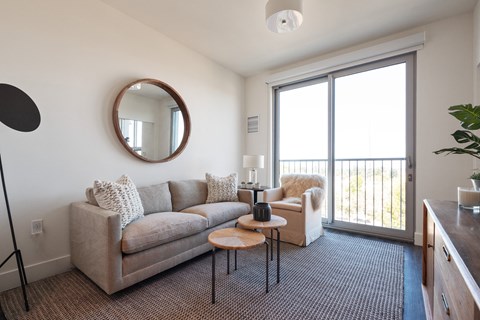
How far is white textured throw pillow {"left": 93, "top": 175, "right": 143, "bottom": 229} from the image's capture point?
1870mm

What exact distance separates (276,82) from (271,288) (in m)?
3.31

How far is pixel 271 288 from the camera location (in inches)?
71.5

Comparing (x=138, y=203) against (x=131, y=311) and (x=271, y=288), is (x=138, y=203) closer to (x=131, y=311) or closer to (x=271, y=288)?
(x=131, y=311)

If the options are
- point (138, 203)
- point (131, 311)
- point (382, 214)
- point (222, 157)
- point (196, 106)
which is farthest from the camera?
point (222, 157)

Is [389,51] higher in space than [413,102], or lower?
higher

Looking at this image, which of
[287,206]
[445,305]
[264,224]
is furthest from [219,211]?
[445,305]

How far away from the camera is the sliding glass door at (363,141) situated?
3.00 meters

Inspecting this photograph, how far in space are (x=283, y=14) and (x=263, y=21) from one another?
2.16ft

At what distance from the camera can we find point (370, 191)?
3.40m

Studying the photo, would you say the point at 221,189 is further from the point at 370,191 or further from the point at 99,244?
the point at 370,191

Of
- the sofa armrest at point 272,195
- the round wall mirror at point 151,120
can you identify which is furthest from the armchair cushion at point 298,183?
the round wall mirror at point 151,120

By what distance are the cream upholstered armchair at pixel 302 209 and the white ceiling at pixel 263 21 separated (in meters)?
1.94

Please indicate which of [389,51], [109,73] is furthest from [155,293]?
[389,51]

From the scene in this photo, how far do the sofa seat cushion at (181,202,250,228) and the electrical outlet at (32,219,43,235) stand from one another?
1294 millimetres
